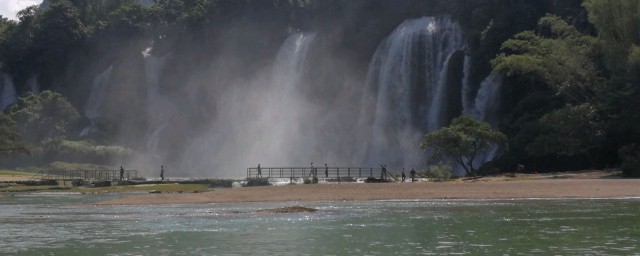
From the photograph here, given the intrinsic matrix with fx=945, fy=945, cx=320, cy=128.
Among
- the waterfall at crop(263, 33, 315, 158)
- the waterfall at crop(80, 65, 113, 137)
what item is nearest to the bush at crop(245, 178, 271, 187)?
the waterfall at crop(263, 33, 315, 158)

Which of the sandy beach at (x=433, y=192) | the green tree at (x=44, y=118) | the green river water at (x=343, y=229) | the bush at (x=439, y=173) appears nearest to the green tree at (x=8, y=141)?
the green tree at (x=44, y=118)

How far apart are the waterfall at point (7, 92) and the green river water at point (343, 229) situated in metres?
95.2

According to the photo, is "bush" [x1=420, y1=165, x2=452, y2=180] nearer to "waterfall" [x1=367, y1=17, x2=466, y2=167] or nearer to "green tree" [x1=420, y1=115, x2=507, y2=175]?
"green tree" [x1=420, y1=115, x2=507, y2=175]

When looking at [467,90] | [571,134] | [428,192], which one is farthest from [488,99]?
[428,192]

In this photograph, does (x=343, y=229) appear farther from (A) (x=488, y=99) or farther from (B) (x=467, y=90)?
A: (B) (x=467, y=90)

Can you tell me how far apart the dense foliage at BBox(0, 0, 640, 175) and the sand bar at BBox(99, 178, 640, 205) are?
24.1 ft

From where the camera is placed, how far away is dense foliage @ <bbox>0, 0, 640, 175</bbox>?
215 feet

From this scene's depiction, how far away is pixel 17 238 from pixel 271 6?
314 feet

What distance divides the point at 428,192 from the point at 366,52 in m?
51.3

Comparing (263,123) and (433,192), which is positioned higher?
(263,123)

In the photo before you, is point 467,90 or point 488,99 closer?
point 488,99

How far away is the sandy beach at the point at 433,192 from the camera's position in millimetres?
48000

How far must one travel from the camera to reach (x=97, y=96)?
128 meters

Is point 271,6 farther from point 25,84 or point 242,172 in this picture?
point 25,84
